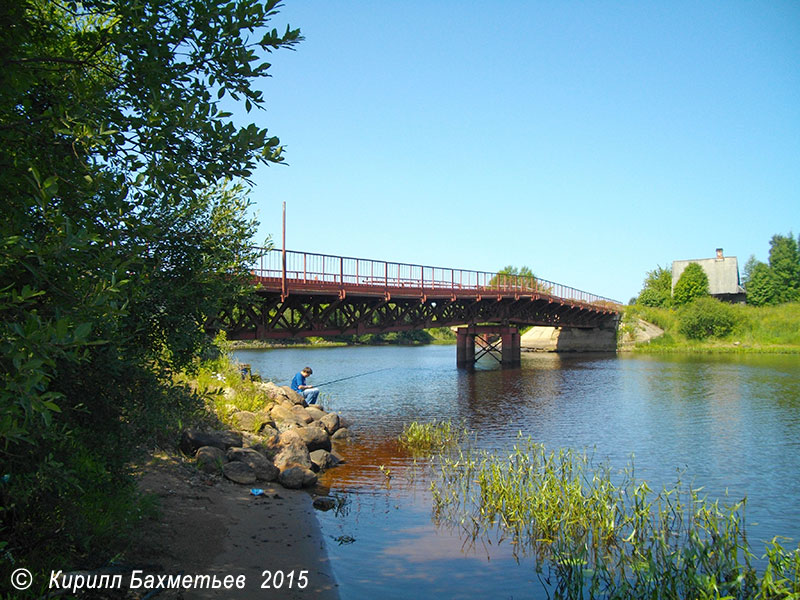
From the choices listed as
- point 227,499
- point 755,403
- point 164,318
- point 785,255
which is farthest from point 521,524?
point 785,255

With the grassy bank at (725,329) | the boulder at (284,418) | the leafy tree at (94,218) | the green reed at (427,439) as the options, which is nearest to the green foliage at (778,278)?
the grassy bank at (725,329)

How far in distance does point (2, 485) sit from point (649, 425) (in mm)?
21658

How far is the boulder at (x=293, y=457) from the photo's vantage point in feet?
45.8

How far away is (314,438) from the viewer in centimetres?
1650

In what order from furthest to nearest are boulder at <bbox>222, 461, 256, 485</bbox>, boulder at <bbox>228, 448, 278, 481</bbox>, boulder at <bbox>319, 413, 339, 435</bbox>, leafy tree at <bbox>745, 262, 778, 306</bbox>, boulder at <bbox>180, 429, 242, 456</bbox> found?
leafy tree at <bbox>745, 262, 778, 306</bbox>, boulder at <bbox>319, 413, 339, 435</bbox>, boulder at <bbox>180, 429, 242, 456</bbox>, boulder at <bbox>228, 448, 278, 481</bbox>, boulder at <bbox>222, 461, 256, 485</bbox>

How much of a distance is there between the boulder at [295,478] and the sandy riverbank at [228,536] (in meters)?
0.48

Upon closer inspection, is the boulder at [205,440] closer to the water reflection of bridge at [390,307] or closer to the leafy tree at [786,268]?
the water reflection of bridge at [390,307]

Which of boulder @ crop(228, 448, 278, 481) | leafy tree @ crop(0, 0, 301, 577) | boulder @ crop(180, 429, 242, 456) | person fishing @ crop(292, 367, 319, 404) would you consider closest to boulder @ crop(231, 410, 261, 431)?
boulder @ crop(180, 429, 242, 456)

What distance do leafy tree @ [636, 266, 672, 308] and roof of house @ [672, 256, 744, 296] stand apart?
9.55ft

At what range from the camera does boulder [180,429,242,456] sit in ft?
42.5

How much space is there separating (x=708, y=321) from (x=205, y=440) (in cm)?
7527

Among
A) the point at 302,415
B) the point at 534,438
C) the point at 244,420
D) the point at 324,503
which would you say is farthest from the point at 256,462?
the point at 534,438
